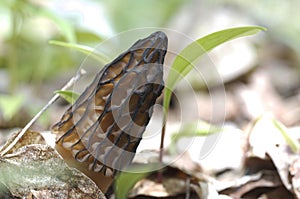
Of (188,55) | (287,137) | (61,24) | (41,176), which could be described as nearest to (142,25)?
(61,24)

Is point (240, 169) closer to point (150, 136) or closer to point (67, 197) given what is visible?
point (150, 136)

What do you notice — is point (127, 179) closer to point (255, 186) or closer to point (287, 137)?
point (255, 186)

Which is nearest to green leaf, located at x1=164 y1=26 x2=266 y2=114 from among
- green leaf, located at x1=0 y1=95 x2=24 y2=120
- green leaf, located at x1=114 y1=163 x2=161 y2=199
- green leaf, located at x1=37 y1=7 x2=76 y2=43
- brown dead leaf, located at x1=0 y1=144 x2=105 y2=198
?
green leaf, located at x1=114 y1=163 x2=161 y2=199

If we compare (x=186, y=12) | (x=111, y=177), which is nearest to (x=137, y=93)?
(x=111, y=177)

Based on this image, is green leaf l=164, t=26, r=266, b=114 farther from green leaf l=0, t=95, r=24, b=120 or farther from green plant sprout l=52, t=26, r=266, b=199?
green leaf l=0, t=95, r=24, b=120

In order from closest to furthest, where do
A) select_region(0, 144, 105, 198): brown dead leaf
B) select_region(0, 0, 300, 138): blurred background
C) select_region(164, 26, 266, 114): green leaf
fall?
select_region(0, 144, 105, 198): brown dead leaf
select_region(164, 26, 266, 114): green leaf
select_region(0, 0, 300, 138): blurred background
